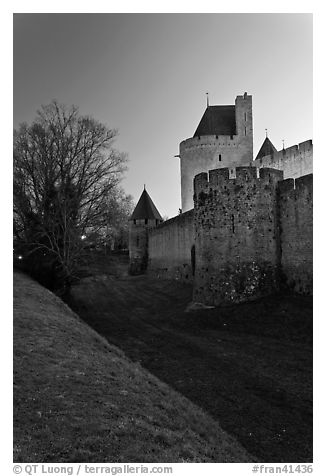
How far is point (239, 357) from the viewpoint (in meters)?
8.97

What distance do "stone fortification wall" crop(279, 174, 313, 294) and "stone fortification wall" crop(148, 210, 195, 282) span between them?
25.0ft

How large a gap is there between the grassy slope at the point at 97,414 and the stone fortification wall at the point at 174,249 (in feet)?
45.5

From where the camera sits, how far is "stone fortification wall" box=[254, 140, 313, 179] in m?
21.4

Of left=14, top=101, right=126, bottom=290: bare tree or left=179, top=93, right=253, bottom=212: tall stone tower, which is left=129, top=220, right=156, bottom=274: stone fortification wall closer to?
→ left=179, top=93, right=253, bottom=212: tall stone tower

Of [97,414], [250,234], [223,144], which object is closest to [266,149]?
[223,144]

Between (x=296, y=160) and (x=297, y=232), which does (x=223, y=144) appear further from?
(x=297, y=232)

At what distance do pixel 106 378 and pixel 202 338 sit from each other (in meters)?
5.14

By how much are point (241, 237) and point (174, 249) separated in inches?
463

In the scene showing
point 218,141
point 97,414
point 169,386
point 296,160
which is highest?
point 218,141
